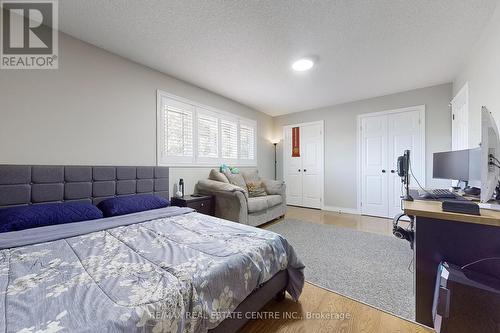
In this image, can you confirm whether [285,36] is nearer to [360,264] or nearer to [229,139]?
[229,139]

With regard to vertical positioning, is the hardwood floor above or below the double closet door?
below

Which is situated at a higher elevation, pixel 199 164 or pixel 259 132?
pixel 259 132

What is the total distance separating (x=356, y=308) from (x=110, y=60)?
3.68 meters

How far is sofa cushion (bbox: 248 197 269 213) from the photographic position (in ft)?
10.7

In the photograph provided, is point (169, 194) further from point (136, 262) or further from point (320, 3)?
point (320, 3)

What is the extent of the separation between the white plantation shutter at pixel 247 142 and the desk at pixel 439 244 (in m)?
3.57

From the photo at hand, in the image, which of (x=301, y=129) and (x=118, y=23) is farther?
(x=301, y=129)

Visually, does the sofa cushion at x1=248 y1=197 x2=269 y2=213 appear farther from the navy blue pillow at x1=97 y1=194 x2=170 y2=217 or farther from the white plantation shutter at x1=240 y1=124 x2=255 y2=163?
the white plantation shutter at x1=240 y1=124 x2=255 y2=163

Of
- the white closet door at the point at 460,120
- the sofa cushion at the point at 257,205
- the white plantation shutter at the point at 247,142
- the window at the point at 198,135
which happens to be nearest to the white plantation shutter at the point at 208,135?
the window at the point at 198,135

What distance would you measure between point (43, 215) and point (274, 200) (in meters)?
3.05

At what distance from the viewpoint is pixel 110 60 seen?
254cm

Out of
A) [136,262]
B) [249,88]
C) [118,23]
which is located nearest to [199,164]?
[249,88]

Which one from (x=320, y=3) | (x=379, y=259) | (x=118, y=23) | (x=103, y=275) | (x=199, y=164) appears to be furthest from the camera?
(x=199, y=164)

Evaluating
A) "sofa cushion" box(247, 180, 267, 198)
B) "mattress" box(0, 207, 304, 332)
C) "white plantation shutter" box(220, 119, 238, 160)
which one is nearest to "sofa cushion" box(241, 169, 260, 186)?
"sofa cushion" box(247, 180, 267, 198)
